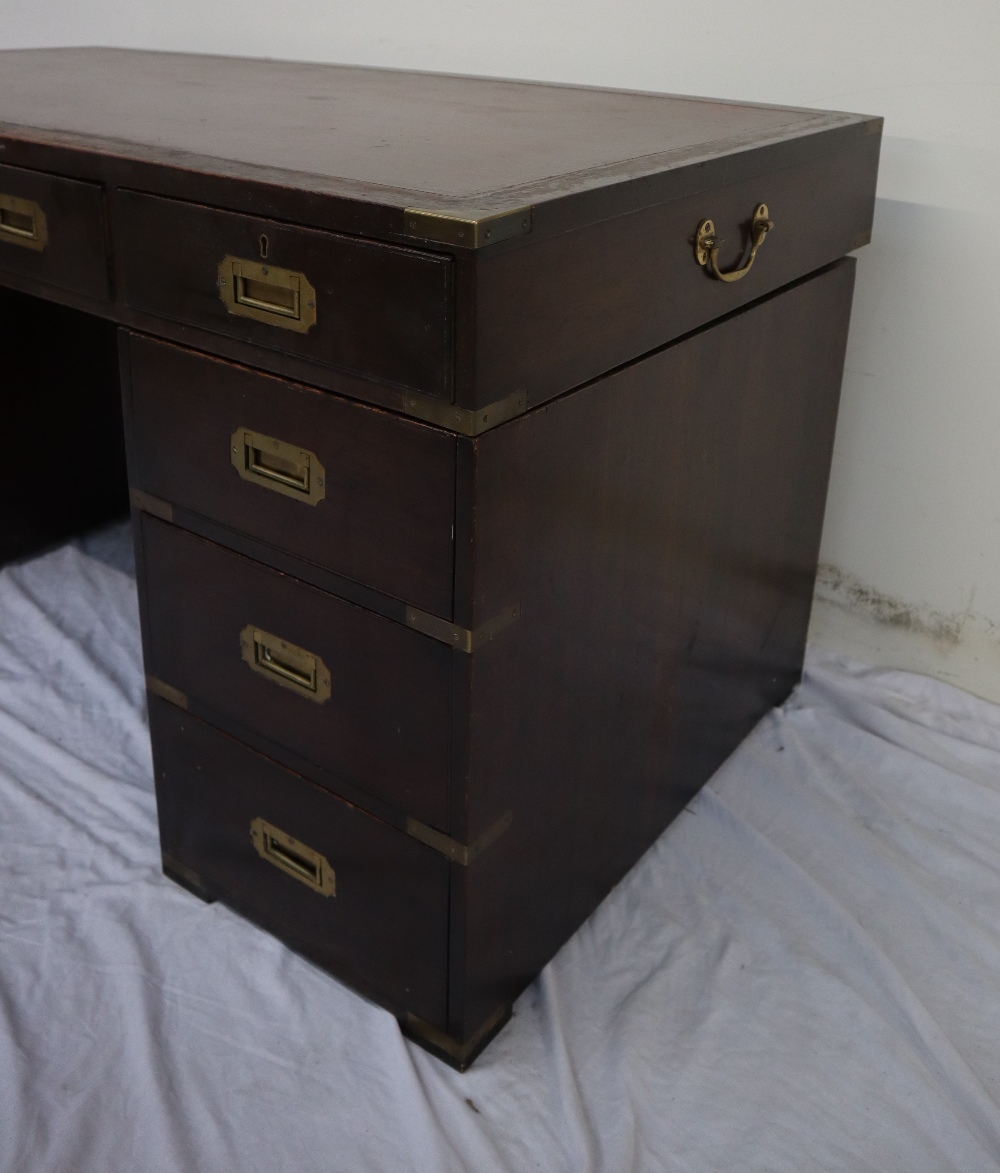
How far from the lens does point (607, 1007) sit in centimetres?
123

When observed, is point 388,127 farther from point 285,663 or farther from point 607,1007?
point 607,1007

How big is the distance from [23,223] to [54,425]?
81cm

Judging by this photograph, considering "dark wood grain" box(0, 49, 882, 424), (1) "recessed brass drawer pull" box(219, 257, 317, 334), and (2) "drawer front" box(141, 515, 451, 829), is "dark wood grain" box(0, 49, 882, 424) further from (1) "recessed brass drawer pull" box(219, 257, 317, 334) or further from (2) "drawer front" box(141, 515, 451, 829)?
(2) "drawer front" box(141, 515, 451, 829)

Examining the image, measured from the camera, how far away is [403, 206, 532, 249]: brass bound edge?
80 centimetres

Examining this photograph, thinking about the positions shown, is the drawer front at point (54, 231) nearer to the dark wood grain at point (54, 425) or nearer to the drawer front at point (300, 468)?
the drawer front at point (300, 468)

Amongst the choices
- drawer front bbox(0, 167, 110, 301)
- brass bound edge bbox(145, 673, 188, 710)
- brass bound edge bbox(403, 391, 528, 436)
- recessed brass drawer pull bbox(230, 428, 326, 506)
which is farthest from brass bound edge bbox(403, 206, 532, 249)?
brass bound edge bbox(145, 673, 188, 710)

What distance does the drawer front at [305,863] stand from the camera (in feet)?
3.66

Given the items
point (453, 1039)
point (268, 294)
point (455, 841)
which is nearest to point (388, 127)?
point (268, 294)

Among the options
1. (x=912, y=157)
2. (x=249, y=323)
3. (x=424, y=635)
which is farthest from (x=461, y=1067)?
(x=912, y=157)

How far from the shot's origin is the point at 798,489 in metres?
1.50

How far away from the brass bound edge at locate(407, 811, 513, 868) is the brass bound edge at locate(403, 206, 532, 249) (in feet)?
1.65

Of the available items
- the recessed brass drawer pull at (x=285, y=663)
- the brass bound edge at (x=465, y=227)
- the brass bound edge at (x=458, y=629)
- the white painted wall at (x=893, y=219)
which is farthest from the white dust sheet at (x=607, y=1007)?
the brass bound edge at (x=465, y=227)

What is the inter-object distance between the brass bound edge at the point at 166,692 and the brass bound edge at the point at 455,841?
1.00ft

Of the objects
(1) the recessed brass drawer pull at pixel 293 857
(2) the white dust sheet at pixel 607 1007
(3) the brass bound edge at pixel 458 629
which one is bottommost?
(2) the white dust sheet at pixel 607 1007
